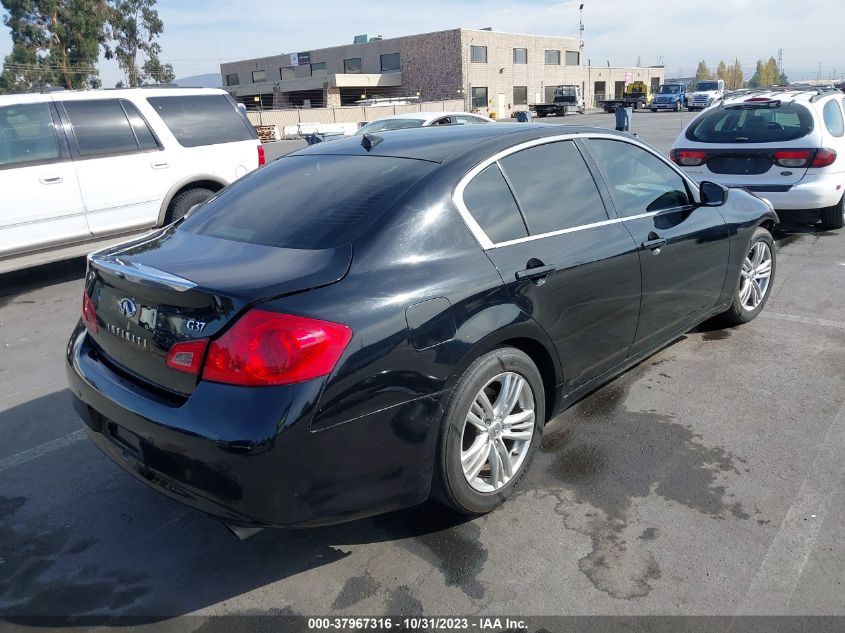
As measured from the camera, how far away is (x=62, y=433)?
13.2ft

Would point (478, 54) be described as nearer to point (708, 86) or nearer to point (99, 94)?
point (708, 86)

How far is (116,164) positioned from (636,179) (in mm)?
5510

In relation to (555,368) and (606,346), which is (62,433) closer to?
(555,368)

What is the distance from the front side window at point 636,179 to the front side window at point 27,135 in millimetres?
5568

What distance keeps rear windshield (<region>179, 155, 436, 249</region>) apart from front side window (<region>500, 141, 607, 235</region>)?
1.68ft

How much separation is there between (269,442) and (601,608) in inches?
53.6

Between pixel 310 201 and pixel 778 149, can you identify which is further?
pixel 778 149

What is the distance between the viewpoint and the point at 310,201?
3168mm

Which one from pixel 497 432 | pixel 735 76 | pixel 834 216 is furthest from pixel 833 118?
pixel 735 76

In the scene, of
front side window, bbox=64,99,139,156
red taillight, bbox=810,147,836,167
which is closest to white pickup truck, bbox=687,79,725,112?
red taillight, bbox=810,147,836,167

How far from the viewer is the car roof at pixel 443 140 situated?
10.8ft

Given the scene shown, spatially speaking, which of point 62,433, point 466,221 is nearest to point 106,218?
point 62,433

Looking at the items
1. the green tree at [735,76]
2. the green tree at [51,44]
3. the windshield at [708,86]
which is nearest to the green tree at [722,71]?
the green tree at [735,76]

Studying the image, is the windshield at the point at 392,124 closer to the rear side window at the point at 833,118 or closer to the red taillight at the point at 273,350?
the rear side window at the point at 833,118
